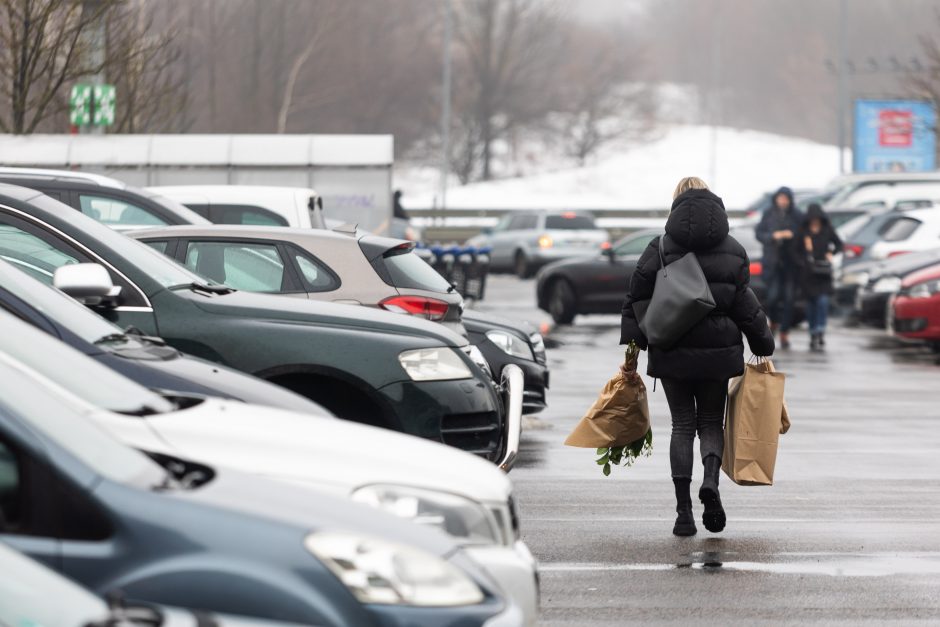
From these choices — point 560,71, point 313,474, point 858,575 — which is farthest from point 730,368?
point 560,71

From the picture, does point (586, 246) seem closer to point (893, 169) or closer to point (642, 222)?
point (642, 222)

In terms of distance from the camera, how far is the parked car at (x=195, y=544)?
11.7 ft

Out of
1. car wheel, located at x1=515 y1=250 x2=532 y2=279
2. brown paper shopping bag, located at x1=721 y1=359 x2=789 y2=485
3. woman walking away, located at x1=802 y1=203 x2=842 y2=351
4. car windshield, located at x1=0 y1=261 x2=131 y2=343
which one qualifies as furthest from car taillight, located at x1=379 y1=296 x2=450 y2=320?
car wheel, located at x1=515 y1=250 x2=532 y2=279

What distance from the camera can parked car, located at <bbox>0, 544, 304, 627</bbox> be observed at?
327 cm

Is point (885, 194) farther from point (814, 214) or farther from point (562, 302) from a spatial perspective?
point (814, 214)

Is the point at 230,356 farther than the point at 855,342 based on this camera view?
No

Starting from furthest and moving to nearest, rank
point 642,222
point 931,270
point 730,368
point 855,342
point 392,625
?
point 642,222 < point 855,342 < point 931,270 < point 730,368 < point 392,625

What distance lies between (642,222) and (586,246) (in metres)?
11.8

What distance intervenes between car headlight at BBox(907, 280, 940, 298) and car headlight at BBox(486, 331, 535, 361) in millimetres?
7478

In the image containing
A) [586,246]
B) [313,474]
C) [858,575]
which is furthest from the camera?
[586,246]

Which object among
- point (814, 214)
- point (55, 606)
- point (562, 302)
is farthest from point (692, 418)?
point (562, 302)

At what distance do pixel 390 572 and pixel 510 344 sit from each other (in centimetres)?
792

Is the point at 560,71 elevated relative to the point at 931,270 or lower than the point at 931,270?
elevated

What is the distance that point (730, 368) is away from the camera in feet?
25.6
